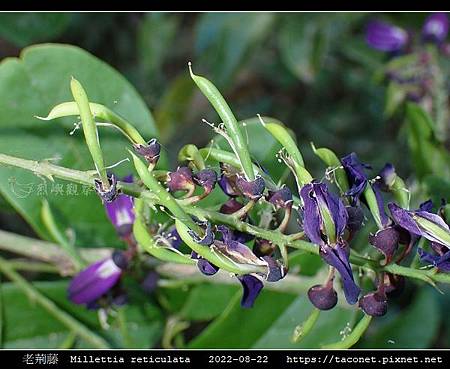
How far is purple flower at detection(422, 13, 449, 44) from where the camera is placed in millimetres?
1831

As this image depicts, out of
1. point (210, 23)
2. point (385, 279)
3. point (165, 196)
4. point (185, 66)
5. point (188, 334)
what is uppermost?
point (165, 196)

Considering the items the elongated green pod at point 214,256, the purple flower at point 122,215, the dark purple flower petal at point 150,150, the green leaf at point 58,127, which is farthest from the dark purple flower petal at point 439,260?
the green leaf at point 58,127

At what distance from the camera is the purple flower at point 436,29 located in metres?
1.83

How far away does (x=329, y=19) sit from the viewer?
220 centimetres

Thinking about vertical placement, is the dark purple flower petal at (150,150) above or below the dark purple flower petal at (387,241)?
above

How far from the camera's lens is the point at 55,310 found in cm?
143

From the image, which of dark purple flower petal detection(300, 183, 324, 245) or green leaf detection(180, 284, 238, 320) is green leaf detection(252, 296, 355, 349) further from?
dark purple flower petal detection(300, 183, 324, 245)

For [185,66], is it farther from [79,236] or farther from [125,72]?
[79,236]

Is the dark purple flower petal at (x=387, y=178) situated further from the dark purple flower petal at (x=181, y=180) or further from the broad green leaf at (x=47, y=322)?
the broad green leaf at (x=47, y=322)

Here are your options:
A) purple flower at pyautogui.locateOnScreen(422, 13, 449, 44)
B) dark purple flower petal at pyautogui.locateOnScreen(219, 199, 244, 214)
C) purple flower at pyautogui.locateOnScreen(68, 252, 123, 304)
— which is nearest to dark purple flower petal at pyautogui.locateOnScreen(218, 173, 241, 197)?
dark purple flower petal at pyautogui.locateOnScreen(219, 199, 244, 214)

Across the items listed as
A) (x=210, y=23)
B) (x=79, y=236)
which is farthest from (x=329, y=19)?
(x=79, y=236)

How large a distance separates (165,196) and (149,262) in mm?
510

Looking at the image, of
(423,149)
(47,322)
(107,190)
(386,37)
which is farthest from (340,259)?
(386,37)

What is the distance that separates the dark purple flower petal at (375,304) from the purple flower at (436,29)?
3.39ft
